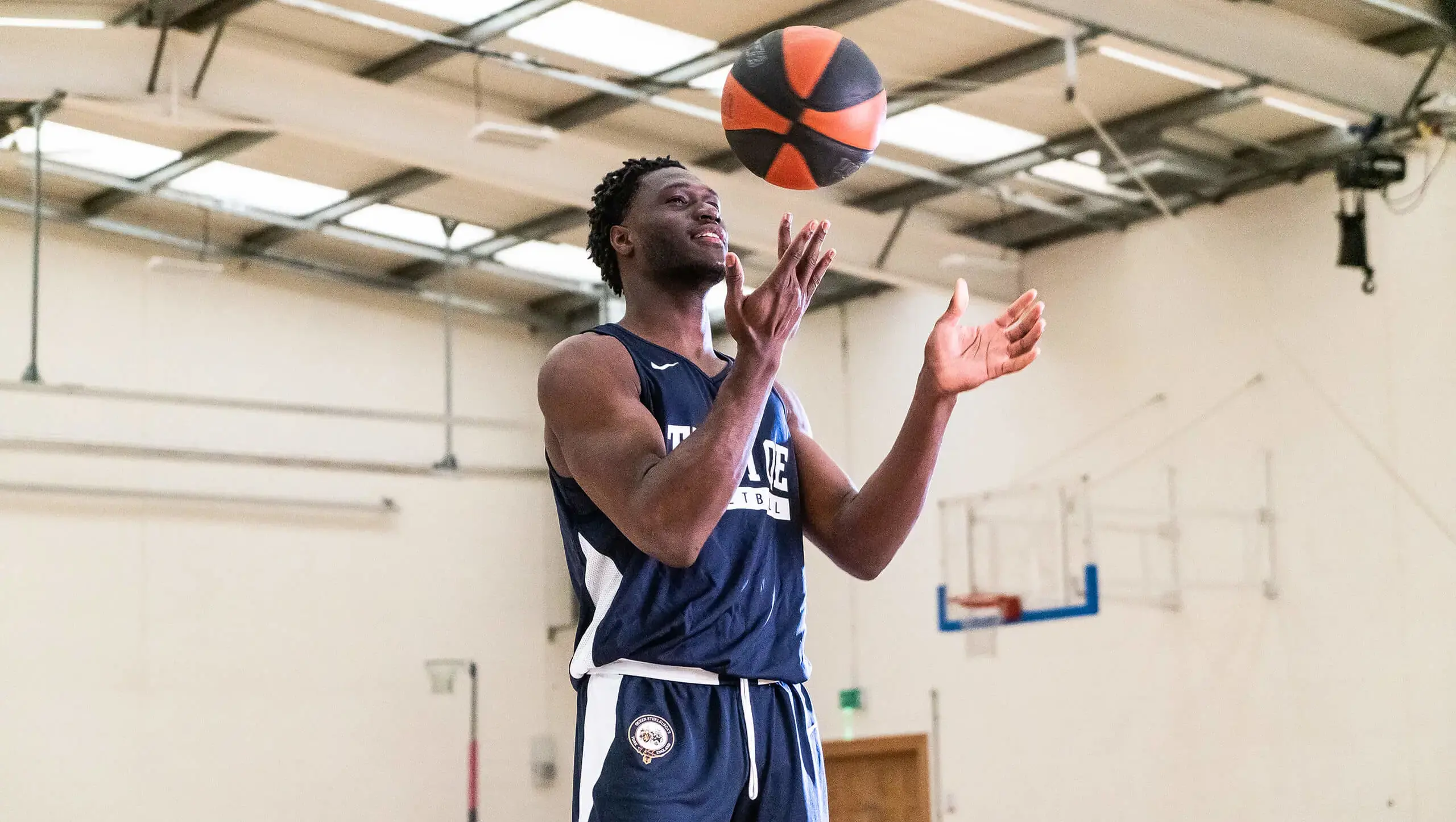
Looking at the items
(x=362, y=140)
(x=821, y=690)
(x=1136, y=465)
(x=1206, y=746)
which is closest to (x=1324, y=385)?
(x=1136, y=465)

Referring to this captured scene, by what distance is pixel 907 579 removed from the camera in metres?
12.7

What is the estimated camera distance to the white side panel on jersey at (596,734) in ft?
9.25

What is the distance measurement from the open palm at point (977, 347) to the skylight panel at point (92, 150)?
9661mm

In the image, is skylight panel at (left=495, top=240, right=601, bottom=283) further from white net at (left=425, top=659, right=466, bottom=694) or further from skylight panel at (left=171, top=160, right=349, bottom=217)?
white net at (left=425, top=659, right=466, bottom=694)

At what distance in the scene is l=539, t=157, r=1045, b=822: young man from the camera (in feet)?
8.78

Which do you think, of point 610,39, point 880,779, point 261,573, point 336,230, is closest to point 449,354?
point 336,230

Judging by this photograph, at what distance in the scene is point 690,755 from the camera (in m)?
2.79

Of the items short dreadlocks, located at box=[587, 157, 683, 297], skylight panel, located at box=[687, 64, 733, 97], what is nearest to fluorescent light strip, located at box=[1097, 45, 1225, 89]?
skylight panel, located at box=[687, 64, 733, 97]

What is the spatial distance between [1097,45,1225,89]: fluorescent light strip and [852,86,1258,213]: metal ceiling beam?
0.14m

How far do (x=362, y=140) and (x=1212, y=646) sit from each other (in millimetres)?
6064

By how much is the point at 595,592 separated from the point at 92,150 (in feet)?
32.2

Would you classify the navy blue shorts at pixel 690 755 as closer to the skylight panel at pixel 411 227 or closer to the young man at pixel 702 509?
the young man at pixel 702 509

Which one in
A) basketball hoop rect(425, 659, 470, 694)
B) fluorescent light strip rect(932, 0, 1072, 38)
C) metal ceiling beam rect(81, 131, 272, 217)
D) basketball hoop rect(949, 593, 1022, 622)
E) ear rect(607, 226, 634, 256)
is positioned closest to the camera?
ear rect(607, 226, 634, 256)

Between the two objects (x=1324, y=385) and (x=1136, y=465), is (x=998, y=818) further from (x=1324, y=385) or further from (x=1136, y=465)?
(x=1324, y=385)
